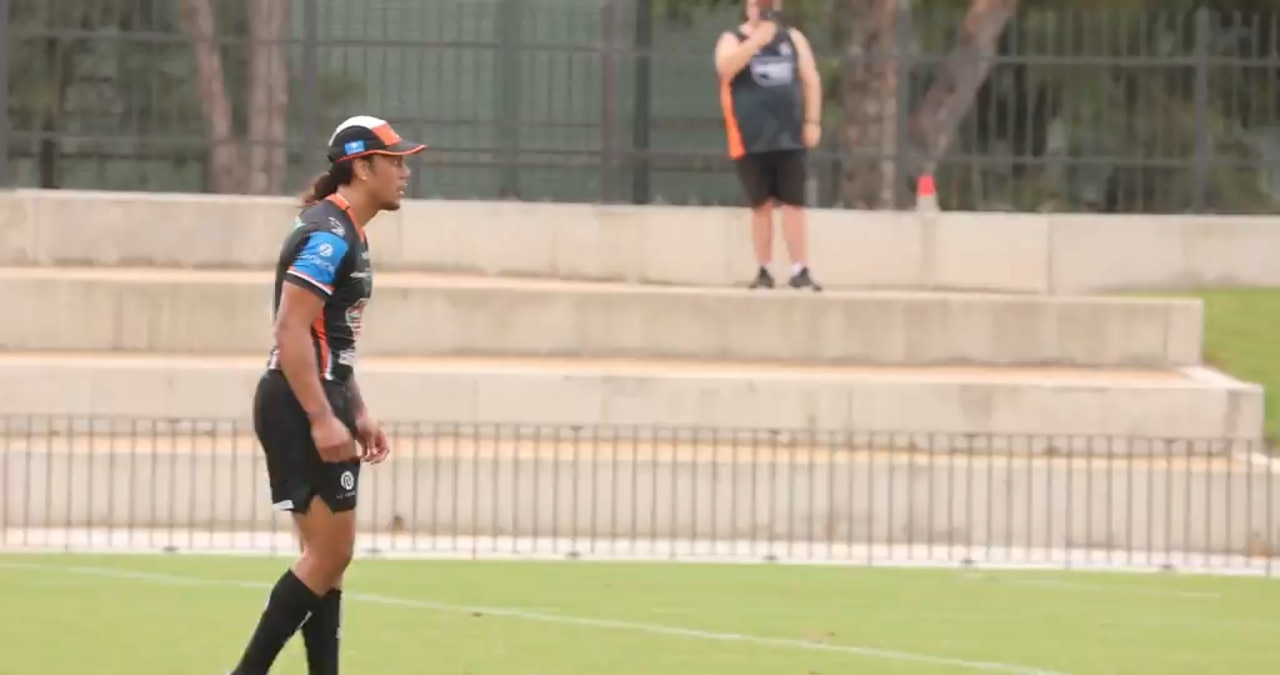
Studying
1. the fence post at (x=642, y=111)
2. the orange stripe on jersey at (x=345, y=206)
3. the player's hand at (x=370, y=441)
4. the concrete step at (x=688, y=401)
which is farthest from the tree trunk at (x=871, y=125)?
the orange stripe on jersey at (x=345, y=206)

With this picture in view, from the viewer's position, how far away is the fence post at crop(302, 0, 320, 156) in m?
21.0

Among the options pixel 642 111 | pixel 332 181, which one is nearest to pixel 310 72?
pixel 642 111

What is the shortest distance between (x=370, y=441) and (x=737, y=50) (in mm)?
→ 9444

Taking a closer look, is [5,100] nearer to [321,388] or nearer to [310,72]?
[310,72]

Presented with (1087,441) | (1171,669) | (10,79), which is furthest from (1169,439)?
(10,79)

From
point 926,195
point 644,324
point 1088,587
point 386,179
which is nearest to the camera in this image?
point 386,179

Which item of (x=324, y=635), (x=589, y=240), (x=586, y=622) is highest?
(x=589, y=240)

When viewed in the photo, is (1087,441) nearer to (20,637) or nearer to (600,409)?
(600,409)

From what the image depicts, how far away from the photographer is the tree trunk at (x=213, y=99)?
68.8ft

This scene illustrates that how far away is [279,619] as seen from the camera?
8727mm

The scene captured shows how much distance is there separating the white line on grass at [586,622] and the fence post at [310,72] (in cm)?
814

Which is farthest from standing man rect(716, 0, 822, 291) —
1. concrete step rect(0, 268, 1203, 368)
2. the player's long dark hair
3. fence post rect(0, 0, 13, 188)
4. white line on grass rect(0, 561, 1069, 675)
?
the player's long dark hair

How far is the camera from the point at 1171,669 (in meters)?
10.7

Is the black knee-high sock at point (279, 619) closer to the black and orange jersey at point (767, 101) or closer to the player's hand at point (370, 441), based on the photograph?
the player's hand at point (370, 441)
